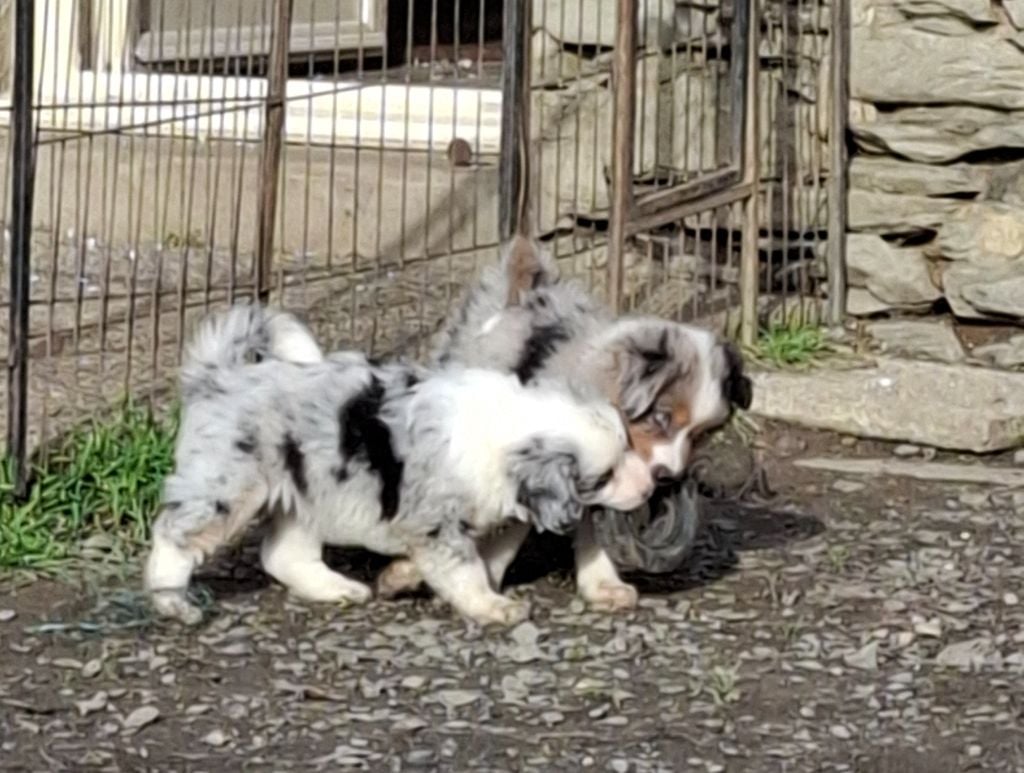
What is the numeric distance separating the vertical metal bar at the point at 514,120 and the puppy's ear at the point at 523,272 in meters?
0.70

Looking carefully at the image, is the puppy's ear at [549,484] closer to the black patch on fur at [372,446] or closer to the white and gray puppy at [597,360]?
the white and gray puppy at [597,360]

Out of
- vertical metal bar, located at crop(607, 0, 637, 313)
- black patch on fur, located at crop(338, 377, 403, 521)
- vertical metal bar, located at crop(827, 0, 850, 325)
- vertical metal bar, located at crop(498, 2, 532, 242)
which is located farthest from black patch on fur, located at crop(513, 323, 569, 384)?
vertical metal bar, located at crop(827, 0, 850, 325)

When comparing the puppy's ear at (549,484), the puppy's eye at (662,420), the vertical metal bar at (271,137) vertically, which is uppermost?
the vertical metal bar at (271,137)

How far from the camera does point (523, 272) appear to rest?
6.17 metres

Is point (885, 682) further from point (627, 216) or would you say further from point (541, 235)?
point (541, 235)

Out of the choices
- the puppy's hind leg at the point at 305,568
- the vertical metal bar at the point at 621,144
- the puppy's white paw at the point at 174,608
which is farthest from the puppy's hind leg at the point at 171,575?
the vertical metal bar at the point at 621,144

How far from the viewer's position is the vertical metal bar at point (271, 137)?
6.71 m

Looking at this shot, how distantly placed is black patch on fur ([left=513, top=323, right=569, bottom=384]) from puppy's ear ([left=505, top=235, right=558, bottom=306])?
20 centimetres

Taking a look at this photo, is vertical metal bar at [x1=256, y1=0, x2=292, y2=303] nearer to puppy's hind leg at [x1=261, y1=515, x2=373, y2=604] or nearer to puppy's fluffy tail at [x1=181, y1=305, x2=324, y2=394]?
puppy's fluffy tail at [x1=181, y1=305, x2=324, y2=394]

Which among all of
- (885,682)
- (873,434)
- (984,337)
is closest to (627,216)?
(873,434)

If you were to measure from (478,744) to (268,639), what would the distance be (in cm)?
81

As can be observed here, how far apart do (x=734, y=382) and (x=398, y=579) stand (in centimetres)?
93

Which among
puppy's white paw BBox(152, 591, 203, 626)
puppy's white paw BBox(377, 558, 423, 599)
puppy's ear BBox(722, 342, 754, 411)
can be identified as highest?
puppy's ear BBox(722, 342, 754, 411)

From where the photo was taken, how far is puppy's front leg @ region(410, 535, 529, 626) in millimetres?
5531
